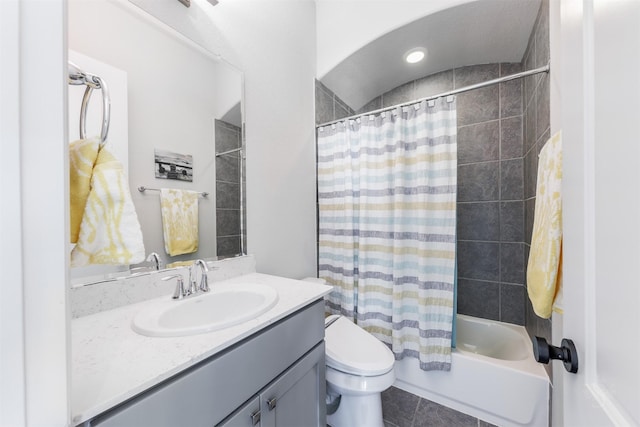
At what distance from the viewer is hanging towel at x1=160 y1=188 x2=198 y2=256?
3.53ft

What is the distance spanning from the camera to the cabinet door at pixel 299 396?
2.59ft

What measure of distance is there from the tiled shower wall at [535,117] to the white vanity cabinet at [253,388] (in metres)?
1.14

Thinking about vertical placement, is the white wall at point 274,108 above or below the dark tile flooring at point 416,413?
above

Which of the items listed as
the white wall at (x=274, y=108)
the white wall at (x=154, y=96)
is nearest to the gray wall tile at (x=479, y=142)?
the white wall at (x=274, y=108)

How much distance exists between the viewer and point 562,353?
0.53 meters

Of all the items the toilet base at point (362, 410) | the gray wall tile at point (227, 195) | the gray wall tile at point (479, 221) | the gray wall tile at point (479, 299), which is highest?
the gray wall tile at point (227, 195)

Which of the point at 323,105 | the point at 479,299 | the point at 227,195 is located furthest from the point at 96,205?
the point at 479,299

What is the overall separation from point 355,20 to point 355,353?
2122 millimetres

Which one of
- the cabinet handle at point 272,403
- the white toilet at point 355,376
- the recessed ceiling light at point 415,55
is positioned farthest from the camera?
the recessed ceiling light at point 415,55

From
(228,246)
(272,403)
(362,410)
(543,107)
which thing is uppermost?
(543,107)

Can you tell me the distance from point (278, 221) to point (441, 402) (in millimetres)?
1455

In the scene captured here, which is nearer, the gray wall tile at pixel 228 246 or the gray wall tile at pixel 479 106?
the gray wall tile at pixel 228 246

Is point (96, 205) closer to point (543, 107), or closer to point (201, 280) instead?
point (201, 280)

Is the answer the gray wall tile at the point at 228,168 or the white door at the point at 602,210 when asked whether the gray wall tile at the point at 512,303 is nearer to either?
the white door at the point at 602,210
